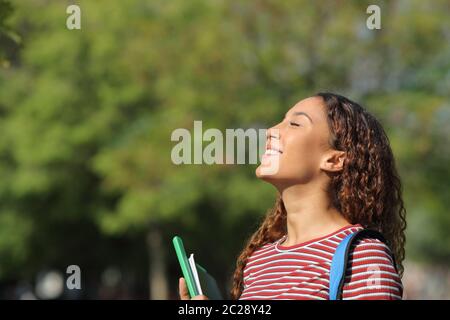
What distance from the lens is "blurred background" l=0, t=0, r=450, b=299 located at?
18000mm

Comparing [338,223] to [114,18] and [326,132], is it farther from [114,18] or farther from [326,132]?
[114,18]

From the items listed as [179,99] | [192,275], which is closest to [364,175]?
[192,275]

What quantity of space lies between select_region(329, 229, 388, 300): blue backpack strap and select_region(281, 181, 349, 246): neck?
0.22 meters

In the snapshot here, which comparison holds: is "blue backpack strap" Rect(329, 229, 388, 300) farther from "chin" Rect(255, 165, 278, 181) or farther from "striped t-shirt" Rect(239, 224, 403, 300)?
"chin" Rect(255, 165, 278, 181)

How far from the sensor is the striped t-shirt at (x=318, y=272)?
8.14 ft

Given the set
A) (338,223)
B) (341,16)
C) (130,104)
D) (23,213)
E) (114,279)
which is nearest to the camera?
(338,223)

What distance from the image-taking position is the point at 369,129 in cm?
284

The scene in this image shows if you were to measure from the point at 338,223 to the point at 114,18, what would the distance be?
17467 millimetres

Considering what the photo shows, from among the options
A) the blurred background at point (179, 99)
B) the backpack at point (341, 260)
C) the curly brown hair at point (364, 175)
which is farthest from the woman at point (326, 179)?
the blurred background at point (179, 99)

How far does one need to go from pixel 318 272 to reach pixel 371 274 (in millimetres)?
160

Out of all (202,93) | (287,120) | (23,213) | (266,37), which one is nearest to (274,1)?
(266,37)

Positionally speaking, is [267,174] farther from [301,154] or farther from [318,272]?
[318,272]

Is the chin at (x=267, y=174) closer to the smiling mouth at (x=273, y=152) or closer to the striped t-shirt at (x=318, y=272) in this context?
the smiling mouth at (x=273, y=152)

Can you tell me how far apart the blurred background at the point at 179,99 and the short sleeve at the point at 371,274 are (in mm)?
14916
